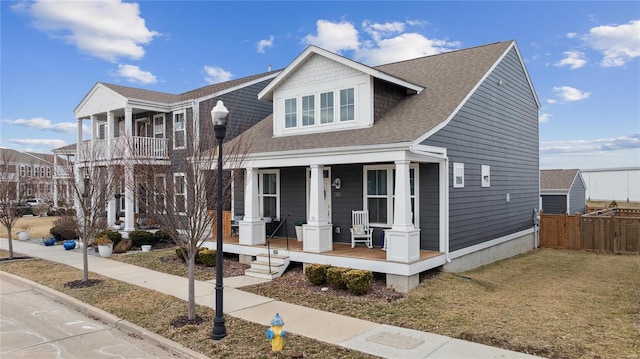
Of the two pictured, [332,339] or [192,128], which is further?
[192,128]

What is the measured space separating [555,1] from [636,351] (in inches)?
465

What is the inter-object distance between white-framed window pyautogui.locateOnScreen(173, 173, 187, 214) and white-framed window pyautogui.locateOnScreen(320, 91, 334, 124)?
230 inches

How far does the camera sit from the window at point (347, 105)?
12237mm

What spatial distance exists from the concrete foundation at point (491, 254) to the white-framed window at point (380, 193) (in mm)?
2024

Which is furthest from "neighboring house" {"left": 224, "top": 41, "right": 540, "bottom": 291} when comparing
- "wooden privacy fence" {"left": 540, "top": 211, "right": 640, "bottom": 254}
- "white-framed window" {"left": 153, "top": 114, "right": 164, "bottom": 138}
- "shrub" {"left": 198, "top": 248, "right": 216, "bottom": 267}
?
"white-framed window" {"left": 153, "top": 114, "right": 164, "bottom": 138}

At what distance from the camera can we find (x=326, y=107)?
12789 millimetres

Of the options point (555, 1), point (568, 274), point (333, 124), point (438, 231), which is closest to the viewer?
point (438, 231)

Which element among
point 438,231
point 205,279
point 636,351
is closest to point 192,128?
point 205,279

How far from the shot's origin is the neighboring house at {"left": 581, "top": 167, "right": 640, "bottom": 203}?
4450 centimetres

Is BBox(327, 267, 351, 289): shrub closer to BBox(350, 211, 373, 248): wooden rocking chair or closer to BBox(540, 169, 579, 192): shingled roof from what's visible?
BBox(350, 211, 373, 248): wooden rocking chair

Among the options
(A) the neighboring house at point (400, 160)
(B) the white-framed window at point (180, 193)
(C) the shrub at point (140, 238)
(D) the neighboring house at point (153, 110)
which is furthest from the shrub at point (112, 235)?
(B) the white-framed window at point (180, 193)

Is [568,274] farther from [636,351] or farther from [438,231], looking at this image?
[636,351]

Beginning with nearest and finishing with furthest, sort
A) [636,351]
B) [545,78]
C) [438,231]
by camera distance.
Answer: [636,351], [438,231], [545,78]

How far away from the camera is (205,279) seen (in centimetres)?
1099
